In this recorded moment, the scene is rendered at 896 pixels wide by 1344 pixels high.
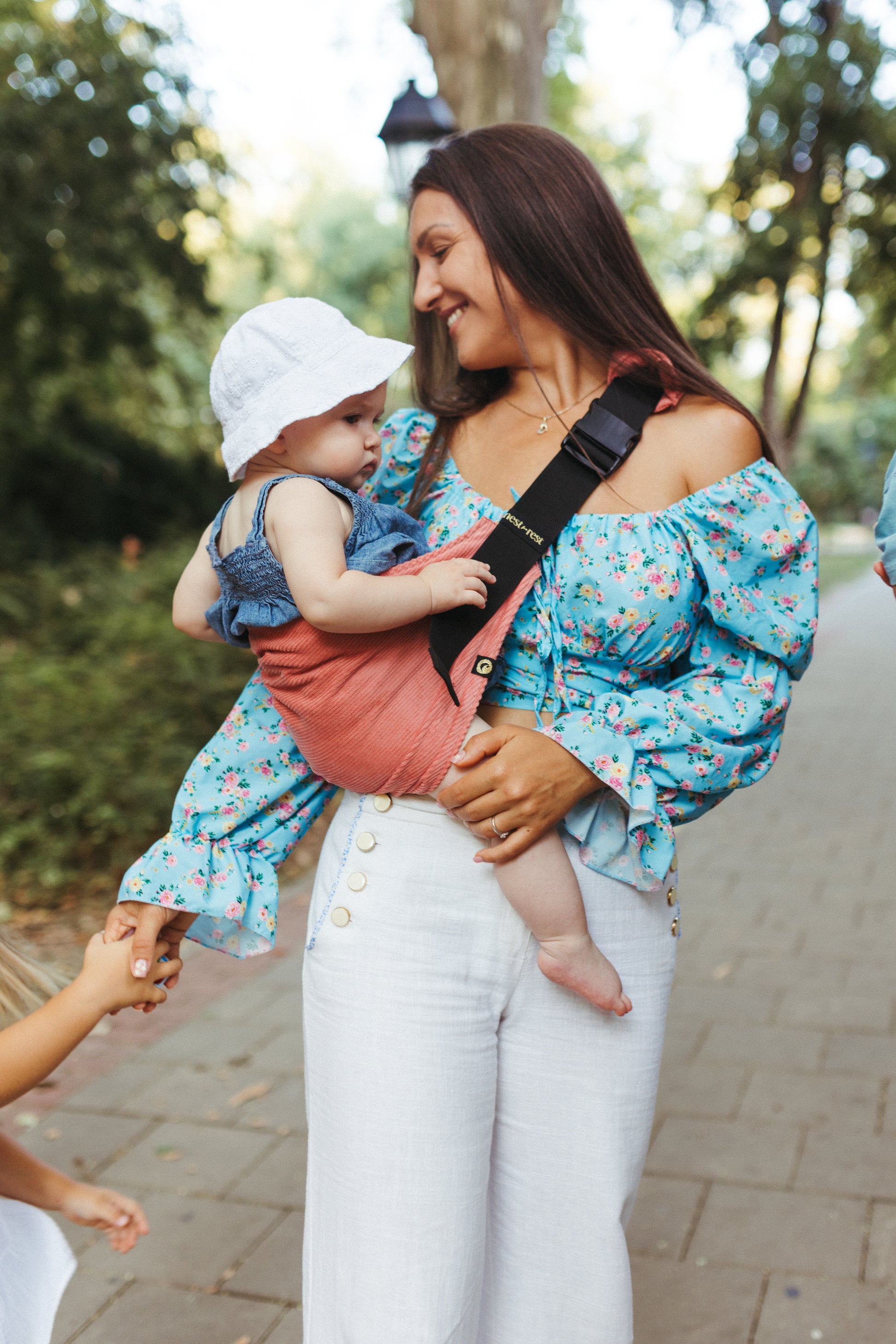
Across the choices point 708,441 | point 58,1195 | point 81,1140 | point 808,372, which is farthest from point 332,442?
point 808,372

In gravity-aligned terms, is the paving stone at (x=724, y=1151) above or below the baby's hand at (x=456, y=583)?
below

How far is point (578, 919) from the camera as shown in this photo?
1.72 metres

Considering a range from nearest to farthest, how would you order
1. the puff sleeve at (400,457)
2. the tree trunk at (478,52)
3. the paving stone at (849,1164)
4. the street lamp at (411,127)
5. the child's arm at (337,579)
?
the child's arm at (337,579) → the puff sleeve at (400,457) → the paving stone at (849,1164) → the street lamp at (411,127) → the tree trunk at (478,52)

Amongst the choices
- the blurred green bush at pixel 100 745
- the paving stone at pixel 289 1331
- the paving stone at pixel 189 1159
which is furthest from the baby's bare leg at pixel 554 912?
the blurred green bush at pixel 100 745

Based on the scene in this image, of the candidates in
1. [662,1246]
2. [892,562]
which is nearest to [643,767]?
[892,562]

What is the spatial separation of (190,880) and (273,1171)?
6.43 ft

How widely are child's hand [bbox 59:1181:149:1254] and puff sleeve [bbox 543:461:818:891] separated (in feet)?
2.94

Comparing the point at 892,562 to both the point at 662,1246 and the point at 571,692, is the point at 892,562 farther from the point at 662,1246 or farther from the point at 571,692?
the point at 662,1246

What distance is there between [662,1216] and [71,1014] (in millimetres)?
2044

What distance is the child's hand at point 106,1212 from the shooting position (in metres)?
1.84

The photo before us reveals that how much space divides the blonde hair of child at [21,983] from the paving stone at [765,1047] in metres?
2.71

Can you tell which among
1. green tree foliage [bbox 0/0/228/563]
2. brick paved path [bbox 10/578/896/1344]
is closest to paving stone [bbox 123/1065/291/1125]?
brick paved path [bbox 10/578/896/1344]

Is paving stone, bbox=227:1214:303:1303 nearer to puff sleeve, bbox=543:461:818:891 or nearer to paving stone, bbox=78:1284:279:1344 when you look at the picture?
paving stone, bbox=78:1284:279:1344

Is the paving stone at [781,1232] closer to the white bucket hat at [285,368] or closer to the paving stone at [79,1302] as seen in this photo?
the paving stone at [79,1302]
